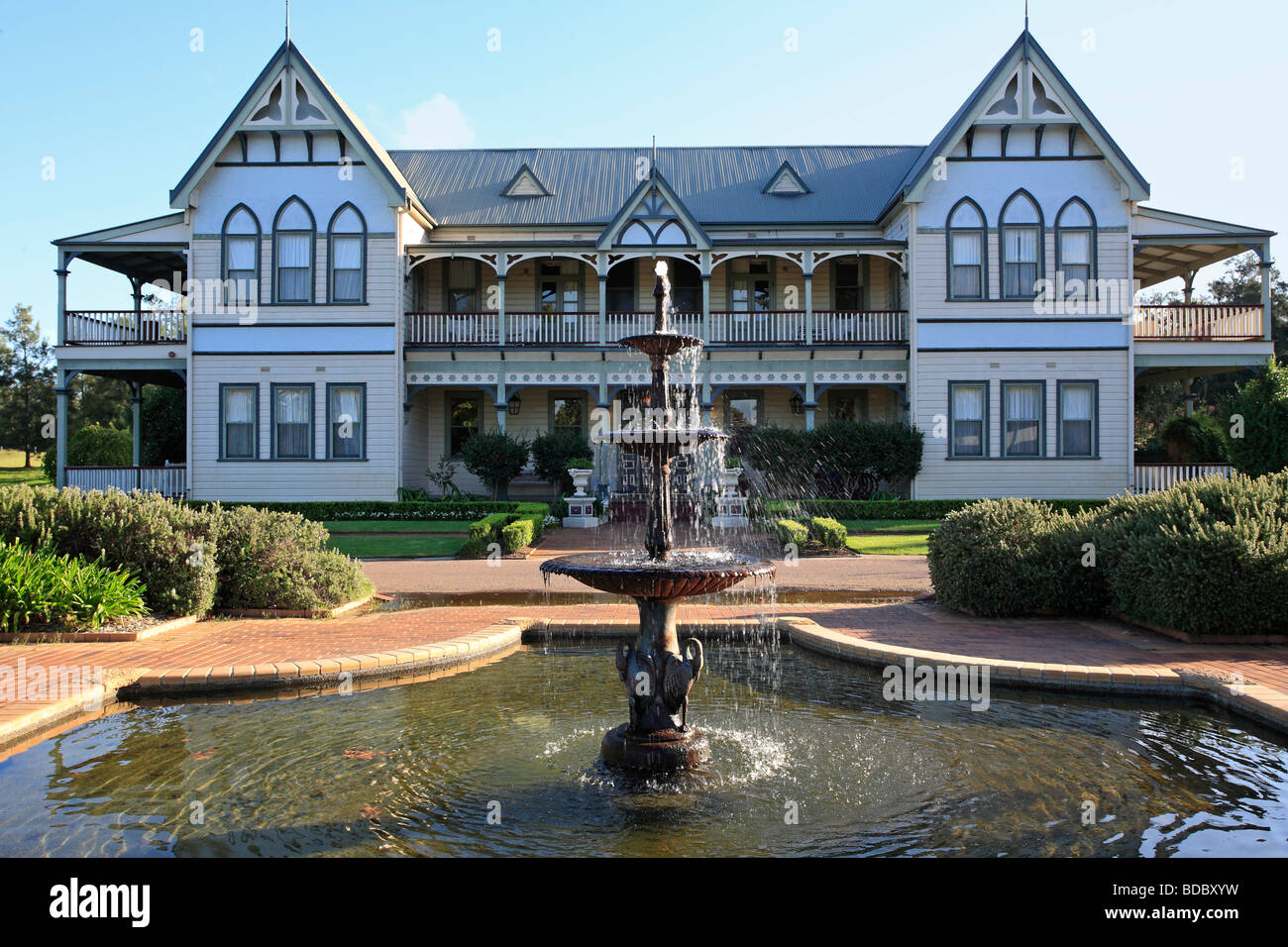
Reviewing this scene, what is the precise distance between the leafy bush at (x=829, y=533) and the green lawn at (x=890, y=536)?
42 centimetres

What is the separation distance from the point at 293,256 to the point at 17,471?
38.9 meters

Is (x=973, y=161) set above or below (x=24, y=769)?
above

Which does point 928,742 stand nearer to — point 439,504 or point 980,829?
point 980,829

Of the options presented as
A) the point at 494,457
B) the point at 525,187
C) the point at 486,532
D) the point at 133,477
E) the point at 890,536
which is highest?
the point at 525,187

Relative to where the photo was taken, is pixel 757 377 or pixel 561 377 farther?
pixel 561 377

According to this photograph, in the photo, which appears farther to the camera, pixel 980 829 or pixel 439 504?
pixel 439 504

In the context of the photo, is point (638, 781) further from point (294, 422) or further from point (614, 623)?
A: point (294, 422)

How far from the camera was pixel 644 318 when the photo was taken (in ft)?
92.0

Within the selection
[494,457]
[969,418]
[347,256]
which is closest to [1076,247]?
[969,418]

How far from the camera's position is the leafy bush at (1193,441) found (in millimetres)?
25922

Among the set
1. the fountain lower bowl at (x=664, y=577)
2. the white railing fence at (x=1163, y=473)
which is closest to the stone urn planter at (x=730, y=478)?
the white railing fence at (x=1163, y=473)
